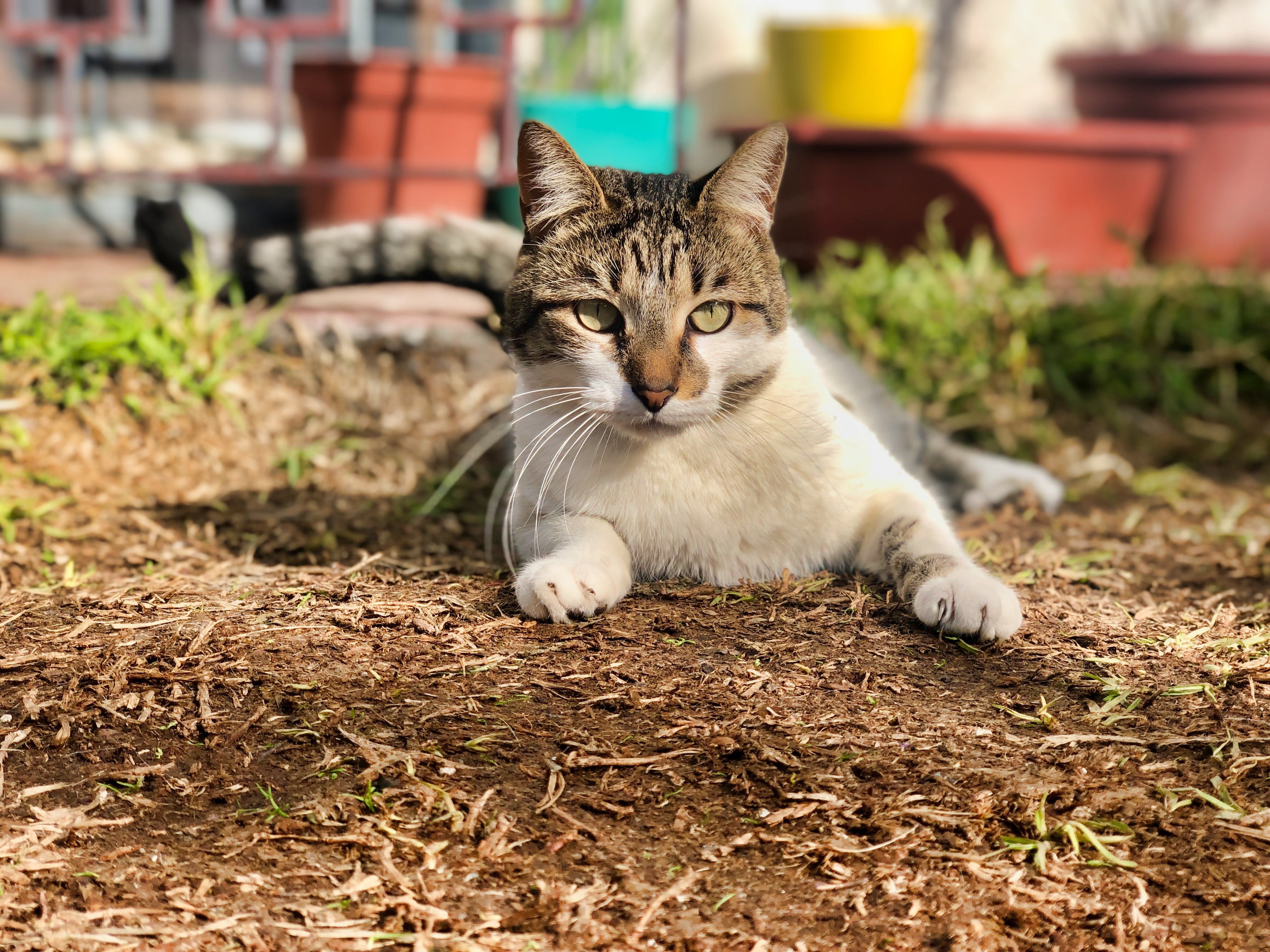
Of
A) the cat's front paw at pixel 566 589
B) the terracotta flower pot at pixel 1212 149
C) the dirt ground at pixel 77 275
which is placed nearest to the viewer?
the cat's front paw at pixel 566 589

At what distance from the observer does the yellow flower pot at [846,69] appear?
5.84 metres

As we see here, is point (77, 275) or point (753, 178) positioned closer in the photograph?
point (753, 178)

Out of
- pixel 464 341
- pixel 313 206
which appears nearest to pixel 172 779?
pixel 464 341

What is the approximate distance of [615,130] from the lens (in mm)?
4844

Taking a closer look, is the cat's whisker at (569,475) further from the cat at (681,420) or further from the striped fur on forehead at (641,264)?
the striped fur on forehead at (641,264)

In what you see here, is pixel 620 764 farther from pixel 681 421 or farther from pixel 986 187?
pixel 986 187

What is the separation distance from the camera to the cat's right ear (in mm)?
1957

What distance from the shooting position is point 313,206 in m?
4.97

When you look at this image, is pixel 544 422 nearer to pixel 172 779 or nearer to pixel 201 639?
pixel 201 639

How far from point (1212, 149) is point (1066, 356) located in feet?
7.43

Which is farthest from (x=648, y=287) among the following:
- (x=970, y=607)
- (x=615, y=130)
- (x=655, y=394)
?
(x=615, y=130)

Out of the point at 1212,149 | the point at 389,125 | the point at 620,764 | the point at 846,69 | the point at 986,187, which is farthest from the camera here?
the point at 846,69

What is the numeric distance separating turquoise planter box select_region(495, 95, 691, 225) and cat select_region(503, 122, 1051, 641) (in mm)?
2724

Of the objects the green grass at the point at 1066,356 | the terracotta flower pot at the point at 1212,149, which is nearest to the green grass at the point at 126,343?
the green grass at the point at 1066,356
